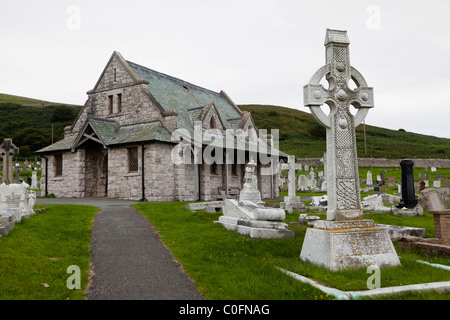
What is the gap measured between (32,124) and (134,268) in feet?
291

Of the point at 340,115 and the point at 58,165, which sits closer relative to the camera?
the point at 340,115

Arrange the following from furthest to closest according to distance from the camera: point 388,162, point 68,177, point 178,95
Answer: point 388,162
point 178,95
point 68,177

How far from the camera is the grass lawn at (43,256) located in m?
4.92

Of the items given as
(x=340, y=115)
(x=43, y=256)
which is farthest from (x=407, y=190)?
(x=43, y=256)

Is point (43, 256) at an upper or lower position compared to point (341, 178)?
lower

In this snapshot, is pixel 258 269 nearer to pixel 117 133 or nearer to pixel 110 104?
pixel 117 133

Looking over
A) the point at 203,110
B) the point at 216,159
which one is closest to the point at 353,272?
the point at 216,159

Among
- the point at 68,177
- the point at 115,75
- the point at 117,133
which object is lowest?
the point at 68,177

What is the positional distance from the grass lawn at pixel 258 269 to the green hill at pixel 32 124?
5479cm

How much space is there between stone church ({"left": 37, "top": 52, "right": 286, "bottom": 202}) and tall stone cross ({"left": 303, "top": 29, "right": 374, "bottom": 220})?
13.9 meters

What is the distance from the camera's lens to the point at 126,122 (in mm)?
22797

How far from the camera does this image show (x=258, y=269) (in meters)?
5.88
